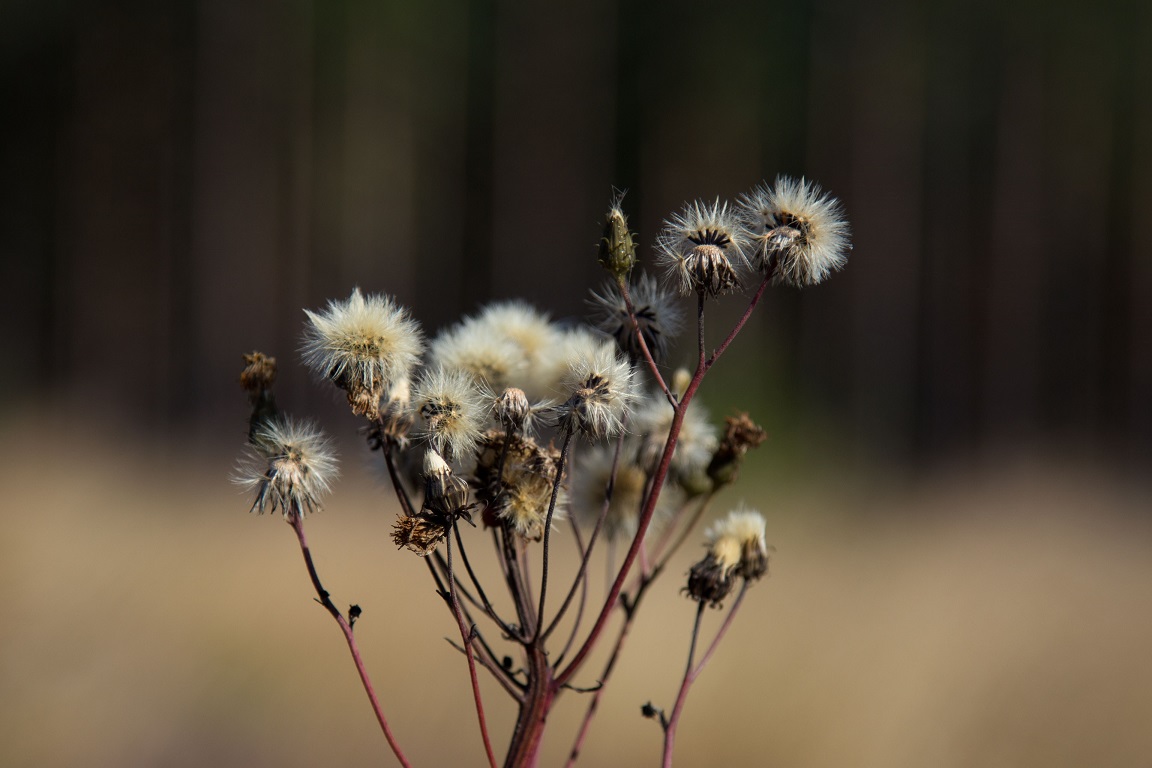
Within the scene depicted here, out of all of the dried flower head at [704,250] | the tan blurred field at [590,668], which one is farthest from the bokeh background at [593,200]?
the dried flower head at [704,250]

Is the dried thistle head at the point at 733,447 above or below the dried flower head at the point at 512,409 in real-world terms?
above

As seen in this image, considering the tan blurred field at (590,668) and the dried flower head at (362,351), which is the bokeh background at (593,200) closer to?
the tan blurred field at (590,668)

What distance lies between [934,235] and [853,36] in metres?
1.57

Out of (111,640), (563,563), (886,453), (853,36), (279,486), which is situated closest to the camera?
(279,486)

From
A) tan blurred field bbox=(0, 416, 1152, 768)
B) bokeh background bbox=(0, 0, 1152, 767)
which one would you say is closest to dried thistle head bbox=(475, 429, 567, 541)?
tan blurred field bbox=(0, 416, 1152, 768)

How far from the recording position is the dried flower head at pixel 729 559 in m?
1.02

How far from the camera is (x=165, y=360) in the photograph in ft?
24.1

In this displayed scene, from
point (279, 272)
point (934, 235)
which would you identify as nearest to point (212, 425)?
point (279, 272)

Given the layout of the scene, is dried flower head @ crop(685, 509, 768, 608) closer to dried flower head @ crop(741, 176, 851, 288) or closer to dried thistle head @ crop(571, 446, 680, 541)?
dried thistle head @ crop(571, 446, 680, 541)

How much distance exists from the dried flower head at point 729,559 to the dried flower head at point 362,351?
1.14 ft

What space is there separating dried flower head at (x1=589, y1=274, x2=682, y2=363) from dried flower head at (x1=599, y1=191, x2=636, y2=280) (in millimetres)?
120

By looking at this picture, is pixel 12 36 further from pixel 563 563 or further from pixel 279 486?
pixel 279 486

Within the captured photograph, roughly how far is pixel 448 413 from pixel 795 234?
13.6 inches

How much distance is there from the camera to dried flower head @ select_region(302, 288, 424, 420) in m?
0.90
